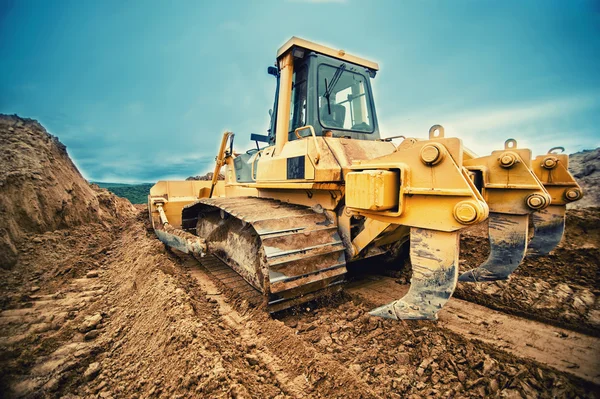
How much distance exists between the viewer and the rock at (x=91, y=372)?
80.1 inches

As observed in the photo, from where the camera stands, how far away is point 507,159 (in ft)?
7.91

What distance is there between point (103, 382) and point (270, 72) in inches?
152

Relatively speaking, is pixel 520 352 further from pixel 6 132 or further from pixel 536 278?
pixel 6 132

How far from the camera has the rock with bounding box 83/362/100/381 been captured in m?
2.04

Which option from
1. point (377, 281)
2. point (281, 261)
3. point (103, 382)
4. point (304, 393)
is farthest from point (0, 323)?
point (377, 281)

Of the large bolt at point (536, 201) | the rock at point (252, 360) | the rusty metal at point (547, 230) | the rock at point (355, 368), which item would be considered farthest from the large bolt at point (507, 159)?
the rock at point (252, 360)

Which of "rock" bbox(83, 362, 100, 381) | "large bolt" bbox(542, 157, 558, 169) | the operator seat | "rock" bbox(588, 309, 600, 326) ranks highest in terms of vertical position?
the operator seat

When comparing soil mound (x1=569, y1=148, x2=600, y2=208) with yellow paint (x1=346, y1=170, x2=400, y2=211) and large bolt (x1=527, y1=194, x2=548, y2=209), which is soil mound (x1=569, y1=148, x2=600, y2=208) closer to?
large bolt (x1=527, y1=194, x2=548, y2=209)

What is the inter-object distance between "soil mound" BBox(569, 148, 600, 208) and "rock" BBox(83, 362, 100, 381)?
26.0 ft

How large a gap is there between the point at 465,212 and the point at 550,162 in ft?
6.81

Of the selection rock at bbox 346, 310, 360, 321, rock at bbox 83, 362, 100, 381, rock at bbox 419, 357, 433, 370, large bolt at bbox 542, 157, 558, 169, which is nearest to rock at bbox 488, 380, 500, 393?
rock at bbox 419, 357, 433, 370

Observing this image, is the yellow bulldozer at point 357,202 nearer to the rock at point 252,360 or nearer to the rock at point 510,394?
the rock at point 252,360

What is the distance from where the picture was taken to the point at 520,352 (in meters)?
2.10

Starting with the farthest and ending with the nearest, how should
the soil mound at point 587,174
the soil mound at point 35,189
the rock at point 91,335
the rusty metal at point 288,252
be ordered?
the soil mound at point 587,174 → the soil mound at point 35,189 → the rock at point 91,335 → the rusty metal at point 288,252
